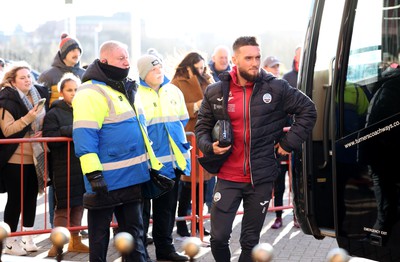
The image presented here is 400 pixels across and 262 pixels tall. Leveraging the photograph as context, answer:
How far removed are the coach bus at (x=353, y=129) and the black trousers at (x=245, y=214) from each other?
67 cm

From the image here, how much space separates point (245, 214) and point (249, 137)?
0.54 m

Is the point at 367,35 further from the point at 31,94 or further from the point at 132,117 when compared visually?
the point at 31,94

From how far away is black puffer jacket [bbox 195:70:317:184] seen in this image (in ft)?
19.1

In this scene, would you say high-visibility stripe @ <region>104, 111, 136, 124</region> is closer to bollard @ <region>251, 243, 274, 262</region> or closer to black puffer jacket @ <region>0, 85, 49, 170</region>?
black puffer jacket @ <region>0, 85, 49, 170</region>

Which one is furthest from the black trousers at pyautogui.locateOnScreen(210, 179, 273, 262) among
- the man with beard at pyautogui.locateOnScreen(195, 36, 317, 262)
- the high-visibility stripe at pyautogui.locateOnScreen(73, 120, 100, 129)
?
the high-visibility stripe at pyautogui.locateOnScreen(73, 120, 100, 129)

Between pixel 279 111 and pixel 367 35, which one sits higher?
pixel 367 35

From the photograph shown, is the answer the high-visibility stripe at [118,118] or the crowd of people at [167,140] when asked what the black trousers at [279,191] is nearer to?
the crowd of people at [167,140]

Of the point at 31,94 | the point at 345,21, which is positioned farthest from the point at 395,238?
the point at 31,94

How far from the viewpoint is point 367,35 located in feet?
20.2

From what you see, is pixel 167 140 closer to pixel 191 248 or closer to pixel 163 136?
pixel 163 136

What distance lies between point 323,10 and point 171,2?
93.4ft

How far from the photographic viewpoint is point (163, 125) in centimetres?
751

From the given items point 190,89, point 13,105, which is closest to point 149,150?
point 13,105

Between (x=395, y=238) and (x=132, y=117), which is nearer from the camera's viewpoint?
(x=395, y=238)
